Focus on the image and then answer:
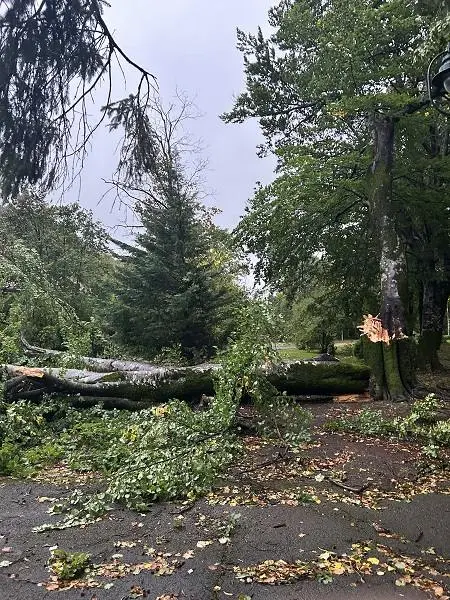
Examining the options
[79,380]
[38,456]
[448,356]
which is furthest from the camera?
[448,356]

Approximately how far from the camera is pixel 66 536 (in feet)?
10.1

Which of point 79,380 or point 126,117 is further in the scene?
point 79,380

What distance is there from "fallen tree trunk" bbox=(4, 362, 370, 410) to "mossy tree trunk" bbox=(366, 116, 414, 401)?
0.99 meters

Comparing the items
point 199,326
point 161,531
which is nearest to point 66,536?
point 161,531

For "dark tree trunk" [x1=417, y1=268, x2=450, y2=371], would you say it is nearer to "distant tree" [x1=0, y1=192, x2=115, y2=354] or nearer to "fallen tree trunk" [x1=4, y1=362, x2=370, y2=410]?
"fallen tree trunk" [x1=4, y1=362, x2=370, y2=410]

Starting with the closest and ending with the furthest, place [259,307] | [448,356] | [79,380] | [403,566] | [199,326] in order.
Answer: [403,566]
[259,307]
[79,380]
[199,326]
[448,356]

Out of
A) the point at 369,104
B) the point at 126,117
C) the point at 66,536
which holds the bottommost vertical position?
the point at 66,536

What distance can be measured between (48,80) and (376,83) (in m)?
7.22

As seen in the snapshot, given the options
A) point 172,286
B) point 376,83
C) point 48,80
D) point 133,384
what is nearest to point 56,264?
point 172,286

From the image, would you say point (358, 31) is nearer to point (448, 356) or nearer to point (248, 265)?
point (248, 265)

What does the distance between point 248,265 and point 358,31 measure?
239 inches

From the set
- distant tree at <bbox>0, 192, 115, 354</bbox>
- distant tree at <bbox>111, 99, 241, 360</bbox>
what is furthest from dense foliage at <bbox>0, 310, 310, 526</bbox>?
distant tree at <bbox>111, 99, 241, 360</bbox>

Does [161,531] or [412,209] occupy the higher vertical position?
[412,209]

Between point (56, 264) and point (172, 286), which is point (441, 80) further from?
point (56, 264)
